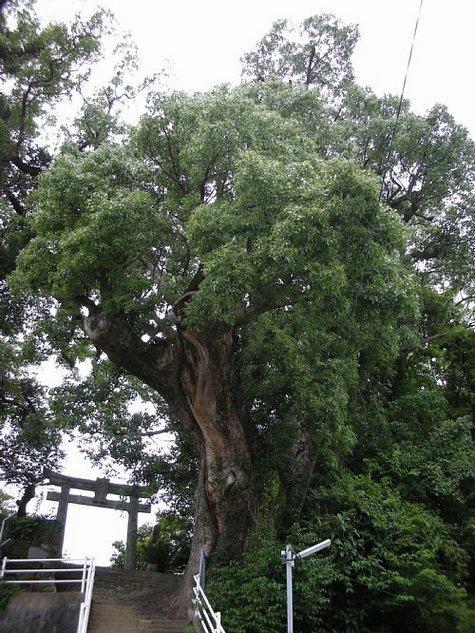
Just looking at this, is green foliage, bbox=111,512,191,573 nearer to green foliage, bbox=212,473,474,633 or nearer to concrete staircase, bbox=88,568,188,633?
concrete staircase, bbox=88,568,188,633

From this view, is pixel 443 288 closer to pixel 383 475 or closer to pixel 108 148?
pixel 383 475

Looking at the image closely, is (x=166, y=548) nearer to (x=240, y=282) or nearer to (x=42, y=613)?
(x=42, y=613)

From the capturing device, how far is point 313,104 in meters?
12.6

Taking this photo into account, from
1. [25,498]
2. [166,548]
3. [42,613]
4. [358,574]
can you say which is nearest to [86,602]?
Answer: [42,613]

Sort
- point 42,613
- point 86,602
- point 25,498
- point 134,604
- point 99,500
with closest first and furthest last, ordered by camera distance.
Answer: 1. point 86,602
2. point 42,613
3. point 134,604
4. point 25,498
5. point 99,500

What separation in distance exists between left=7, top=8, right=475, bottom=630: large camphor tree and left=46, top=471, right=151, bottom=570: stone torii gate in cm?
508

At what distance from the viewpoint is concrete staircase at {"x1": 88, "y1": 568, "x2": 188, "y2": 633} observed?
855cm

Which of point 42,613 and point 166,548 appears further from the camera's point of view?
point 166,548

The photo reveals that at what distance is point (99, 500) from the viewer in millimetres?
16609

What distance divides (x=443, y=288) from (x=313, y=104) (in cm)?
688

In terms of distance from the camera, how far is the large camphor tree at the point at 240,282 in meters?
8.12

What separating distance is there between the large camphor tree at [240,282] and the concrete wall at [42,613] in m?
Answer: 2.44

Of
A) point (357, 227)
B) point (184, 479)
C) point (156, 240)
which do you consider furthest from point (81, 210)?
point (184, 479)

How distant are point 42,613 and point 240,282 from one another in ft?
18.1
